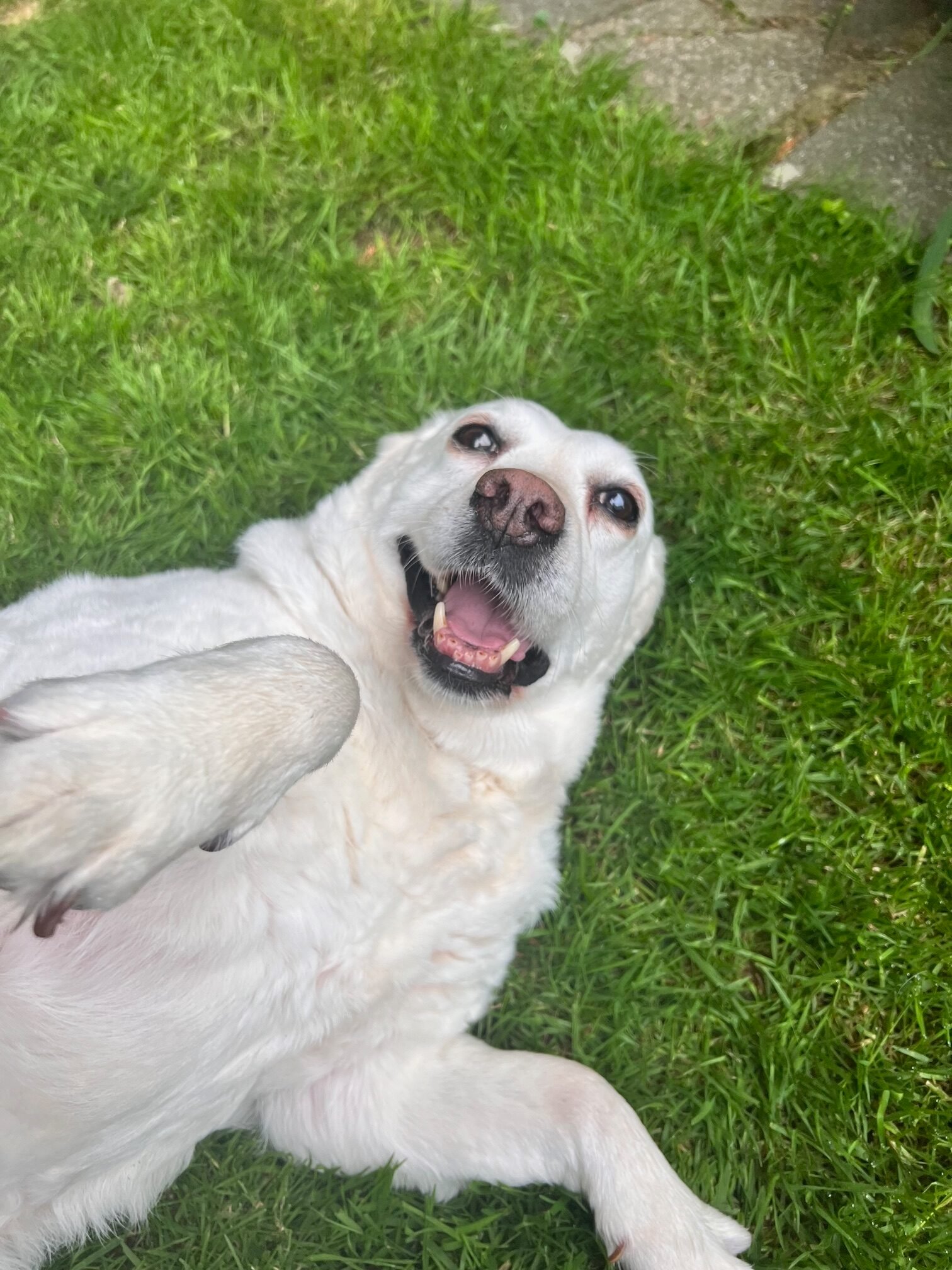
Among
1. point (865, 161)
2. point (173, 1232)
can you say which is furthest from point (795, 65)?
point (173, 1232)

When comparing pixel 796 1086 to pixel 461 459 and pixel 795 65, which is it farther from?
pixel 795 65

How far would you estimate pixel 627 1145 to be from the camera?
2.52 metres

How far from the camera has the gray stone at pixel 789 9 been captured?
4.39m

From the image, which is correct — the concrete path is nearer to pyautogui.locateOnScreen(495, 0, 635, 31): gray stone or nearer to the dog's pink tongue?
pyautogui.locateOnScreen(495, 0, 635, 31): gray stone

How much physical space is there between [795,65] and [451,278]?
2123 millimetres

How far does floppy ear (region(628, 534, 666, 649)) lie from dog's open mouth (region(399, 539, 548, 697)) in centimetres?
56

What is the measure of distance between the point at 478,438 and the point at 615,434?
1.19 meters

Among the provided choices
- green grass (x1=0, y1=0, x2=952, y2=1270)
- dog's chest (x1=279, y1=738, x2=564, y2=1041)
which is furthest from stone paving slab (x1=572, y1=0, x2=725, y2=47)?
dog's chest (x1=279, y1=738, x2=564, y2=1041)

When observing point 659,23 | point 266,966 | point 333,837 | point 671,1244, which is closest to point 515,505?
point 333,837

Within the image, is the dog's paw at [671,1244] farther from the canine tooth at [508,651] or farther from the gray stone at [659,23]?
the gray stone at [659,23]

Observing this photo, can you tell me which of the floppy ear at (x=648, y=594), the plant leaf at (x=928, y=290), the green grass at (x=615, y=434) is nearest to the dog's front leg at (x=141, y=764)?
the floppy ear at (x=648, y=594)

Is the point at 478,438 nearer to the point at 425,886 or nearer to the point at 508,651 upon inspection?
the point at 508,651

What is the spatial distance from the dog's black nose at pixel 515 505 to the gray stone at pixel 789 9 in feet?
11.6

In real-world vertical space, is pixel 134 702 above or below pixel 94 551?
above
